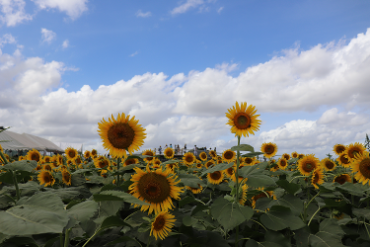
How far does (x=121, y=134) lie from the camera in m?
2.74

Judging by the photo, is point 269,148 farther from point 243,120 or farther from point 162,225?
point 162,225

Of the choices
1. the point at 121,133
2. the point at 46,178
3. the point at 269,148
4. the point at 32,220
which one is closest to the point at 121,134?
the point at 121,133

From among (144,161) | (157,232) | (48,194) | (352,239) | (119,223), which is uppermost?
(144,161)

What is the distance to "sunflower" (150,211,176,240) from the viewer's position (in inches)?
73.9

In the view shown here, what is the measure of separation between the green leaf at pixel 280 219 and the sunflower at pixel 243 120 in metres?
0.88

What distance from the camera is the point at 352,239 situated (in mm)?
3096

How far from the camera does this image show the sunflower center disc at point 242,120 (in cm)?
295

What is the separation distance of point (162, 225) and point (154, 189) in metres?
0.28

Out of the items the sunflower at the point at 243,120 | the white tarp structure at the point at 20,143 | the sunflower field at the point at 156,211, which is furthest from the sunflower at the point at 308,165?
the white tarp structure at the point at 20,143

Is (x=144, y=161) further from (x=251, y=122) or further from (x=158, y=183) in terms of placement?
(x=158, y=183)

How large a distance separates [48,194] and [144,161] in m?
3.01

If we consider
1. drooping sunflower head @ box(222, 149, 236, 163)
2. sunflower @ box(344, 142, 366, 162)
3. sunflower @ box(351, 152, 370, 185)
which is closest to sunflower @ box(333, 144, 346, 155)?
sunflower @ box(344, 142, 366, 162)

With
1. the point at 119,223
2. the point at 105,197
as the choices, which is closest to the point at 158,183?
the point at 119,223

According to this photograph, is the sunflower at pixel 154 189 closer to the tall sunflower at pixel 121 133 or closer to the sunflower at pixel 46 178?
the tall sunflower at pixel 121 133
